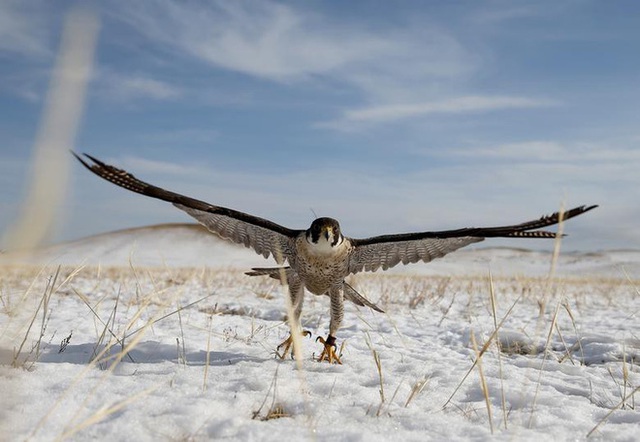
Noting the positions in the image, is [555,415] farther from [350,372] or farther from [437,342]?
[437,342]

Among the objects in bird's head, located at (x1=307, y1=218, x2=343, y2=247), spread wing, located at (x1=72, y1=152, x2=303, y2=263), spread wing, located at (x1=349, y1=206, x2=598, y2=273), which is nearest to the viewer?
spread wing, located at (x1=72, y1=152, x2=303, y2=263)

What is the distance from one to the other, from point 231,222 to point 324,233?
3.03 feet

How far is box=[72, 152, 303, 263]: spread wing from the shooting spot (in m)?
3.81

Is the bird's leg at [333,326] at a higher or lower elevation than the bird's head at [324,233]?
lower

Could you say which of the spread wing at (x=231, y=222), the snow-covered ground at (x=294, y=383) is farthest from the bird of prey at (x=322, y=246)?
the snow-covered ground at (x=294, y=383)

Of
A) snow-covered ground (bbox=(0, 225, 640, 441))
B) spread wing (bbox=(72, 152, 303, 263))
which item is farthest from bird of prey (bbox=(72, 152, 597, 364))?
A: snow-covered ground (bbox=(0, 225, 640, 441))

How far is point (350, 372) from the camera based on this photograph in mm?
3615

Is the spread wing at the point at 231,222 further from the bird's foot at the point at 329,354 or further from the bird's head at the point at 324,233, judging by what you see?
the bird's foot at the point at 329,354

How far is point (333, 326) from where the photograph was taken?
4.43 m

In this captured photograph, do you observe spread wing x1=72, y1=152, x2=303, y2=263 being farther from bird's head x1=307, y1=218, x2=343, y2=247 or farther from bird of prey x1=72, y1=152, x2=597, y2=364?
bird's head x1=307, y1=218, x2=343, y2=247

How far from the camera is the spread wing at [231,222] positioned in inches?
150

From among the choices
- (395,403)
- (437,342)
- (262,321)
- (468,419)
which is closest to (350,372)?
(395,403)

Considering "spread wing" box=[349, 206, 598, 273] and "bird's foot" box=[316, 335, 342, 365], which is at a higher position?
"spread wing" box=[349, 206, 598, 273]

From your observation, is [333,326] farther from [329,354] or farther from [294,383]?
[294,383]
